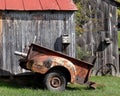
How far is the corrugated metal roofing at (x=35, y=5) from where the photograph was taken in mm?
17711

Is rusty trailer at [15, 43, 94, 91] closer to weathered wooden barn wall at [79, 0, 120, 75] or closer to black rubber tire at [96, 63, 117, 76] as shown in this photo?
weathered wooden barn wall at [79, 0, 120, 75]

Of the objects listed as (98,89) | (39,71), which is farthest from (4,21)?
(98,89)

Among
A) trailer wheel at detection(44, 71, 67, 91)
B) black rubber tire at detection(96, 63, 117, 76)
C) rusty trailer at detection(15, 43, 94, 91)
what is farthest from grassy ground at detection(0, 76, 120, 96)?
black rubber tire at detection(96, 63, 117, 76)

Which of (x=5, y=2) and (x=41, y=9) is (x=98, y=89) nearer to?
(x=41, y=9)

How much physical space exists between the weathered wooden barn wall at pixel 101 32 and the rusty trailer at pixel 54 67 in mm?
6391

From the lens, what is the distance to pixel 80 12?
22.3m

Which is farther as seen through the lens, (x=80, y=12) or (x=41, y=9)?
(x=80, y=12)

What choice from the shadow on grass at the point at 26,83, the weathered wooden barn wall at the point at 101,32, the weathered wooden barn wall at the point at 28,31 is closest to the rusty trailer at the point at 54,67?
the shadow on grass at the point at 26,83

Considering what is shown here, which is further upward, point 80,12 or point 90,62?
point 80,12

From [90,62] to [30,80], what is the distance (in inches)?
97.0

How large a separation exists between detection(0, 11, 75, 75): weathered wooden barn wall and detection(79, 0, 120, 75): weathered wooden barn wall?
403 centimetres

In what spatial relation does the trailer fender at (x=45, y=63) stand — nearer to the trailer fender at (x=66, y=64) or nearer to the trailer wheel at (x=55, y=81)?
the trailer fender at (x=66, y=64)

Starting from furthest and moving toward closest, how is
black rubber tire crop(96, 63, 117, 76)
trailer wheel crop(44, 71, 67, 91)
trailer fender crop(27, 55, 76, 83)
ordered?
1. black rubber tire crop(96, 63, 117, 76)
2. trailer wheel crop(44, 71, 67, 91)
3. trailer fender crop(27, 55, 76, 83)

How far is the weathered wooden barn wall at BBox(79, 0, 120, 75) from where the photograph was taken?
2228cm
